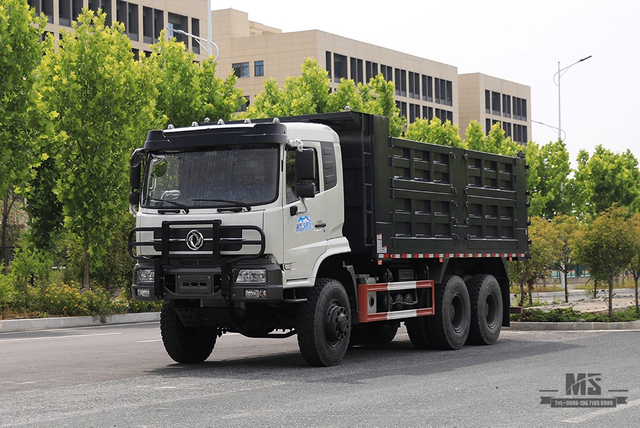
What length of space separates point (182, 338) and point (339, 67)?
232 ft

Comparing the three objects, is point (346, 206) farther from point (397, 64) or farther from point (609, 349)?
point (397, 64)

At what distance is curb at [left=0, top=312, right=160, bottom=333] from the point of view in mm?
22766

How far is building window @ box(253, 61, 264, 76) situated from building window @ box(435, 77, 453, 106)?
68.8ft

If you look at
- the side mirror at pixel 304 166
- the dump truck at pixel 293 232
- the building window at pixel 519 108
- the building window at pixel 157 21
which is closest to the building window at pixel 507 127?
the building window at pixel 519 108

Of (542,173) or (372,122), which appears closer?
(372,122)

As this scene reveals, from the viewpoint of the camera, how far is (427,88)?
313 ft

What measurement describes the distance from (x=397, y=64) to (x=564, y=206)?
31943mm

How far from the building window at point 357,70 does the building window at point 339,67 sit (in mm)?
1132

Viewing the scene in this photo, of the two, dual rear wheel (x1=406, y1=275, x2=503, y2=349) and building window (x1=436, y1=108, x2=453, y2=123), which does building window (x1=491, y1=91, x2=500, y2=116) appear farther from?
dual rear wheel (x1=406, y1=275, x2=503, y2=349)

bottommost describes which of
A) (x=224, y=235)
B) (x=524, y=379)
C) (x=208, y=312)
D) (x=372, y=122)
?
(x=524, y=379)

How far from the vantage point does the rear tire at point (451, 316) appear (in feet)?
50.5

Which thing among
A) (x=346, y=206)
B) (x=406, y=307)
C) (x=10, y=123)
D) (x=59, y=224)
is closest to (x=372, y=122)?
(x=346, y=206)

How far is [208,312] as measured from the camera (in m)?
12.7

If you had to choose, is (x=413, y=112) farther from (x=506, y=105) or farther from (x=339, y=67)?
(x=506, y=105)
